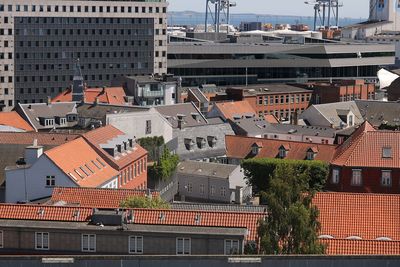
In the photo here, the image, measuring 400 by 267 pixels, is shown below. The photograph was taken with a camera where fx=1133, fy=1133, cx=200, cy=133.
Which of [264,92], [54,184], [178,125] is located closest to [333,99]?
[264,92]

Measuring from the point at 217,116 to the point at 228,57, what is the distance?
170 ft

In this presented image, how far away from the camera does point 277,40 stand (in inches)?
7407

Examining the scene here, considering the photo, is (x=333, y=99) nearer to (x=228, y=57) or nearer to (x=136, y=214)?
(x=228, y=57)

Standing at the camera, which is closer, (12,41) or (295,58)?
(12,41)

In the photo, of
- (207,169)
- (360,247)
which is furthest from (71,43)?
(360,247)

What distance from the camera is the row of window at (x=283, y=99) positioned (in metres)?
135

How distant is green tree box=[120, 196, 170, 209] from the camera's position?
54.1 m

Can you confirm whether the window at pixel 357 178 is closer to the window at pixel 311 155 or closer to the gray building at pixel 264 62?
the window at pixel 311 155

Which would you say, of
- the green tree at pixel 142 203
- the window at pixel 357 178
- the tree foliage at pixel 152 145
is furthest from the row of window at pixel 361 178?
the green tree at pixel 142 203

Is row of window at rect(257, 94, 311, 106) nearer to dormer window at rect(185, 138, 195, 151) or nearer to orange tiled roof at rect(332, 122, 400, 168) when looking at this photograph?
dormer window at rect(185, 138, 195, 151)

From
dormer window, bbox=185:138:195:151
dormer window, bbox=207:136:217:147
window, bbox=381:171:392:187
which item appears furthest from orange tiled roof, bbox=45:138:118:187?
dormer window, bbox=207:136:217:147

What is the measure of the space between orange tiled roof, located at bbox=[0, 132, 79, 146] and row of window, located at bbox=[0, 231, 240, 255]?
84.9 ft

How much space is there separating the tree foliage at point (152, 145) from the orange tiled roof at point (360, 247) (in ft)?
118

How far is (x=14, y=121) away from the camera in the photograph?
3772 inches
